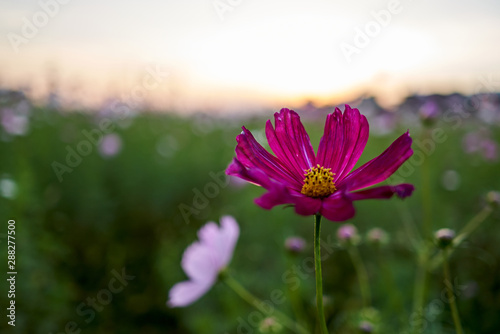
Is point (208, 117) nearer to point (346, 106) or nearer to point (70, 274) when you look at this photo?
→ point (70, 274)

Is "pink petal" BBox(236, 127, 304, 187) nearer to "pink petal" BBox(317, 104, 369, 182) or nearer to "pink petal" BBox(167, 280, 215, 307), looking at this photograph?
"pink petal" BBox(317, 104, 369, 182)

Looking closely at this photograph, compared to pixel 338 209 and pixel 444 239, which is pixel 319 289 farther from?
pixel 444 239

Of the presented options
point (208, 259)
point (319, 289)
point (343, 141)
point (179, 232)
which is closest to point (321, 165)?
point (343, 141)

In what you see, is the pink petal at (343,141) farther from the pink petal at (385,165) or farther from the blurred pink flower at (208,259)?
the blurred pink flower at (208,259)

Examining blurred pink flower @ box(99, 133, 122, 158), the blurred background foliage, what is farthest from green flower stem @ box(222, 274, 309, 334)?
blurred pink flower @ box(99, 133, 122, 158)

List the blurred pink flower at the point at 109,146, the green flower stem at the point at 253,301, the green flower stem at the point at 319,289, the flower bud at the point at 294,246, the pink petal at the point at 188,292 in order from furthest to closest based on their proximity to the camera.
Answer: the blurred pink flower at the point at 109,146, the flower bud at the point at 294,246, the pink petal at the point at 188,292, the green flower stem at the point at 253,301, the green flower stem at the point at 319,289

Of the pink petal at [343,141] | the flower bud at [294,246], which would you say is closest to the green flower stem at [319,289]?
the pink petal at [343,141]
